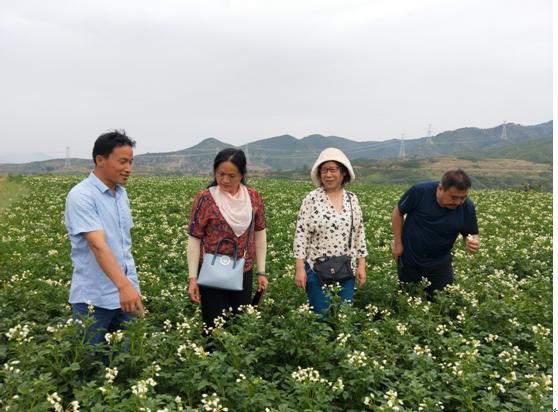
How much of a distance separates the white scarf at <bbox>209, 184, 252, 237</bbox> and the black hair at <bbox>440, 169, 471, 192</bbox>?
261 centimetres

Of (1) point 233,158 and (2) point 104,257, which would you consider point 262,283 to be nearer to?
(1) point 233,158

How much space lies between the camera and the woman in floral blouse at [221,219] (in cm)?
483

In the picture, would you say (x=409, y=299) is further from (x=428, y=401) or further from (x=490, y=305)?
(x=428, y=401)

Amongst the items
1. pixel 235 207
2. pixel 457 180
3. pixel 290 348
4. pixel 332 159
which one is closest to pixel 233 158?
pixel 235 207

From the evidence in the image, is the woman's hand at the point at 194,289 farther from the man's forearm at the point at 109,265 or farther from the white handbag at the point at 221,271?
the man's forearm at the point at 109,265

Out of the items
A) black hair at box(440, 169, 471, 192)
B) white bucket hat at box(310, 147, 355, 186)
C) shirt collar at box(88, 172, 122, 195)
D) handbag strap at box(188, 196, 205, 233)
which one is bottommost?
handbag strap at box(188, 196, 205, 233)

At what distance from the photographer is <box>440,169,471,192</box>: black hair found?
18.6 ft

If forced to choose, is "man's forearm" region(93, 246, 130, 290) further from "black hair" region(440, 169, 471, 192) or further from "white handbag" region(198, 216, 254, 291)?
"black hair" region(440, 169, 471, 192)

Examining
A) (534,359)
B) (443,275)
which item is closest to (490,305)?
(443,275)

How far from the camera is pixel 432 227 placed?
618 centimetres

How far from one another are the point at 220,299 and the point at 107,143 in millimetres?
2136

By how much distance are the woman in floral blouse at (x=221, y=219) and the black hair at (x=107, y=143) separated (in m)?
1.02

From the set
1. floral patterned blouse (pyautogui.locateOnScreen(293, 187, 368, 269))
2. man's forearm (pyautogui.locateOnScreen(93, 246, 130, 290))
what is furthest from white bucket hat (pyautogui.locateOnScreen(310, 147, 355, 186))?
man's forearm (pyautogui.locateOnScreen(93, 246, 130, 290))

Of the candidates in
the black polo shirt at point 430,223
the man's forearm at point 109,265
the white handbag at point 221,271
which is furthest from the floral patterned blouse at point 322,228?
the man's forearm at point 109,265
